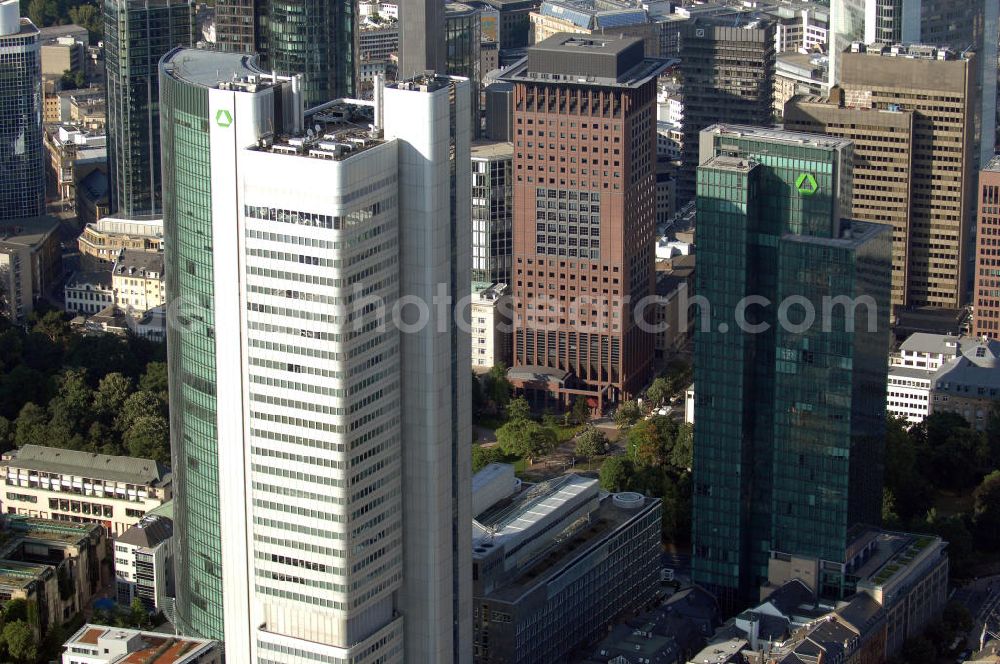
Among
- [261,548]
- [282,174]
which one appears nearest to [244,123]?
[282,174]

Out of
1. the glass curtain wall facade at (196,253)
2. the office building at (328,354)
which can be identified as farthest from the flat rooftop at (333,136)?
the glass curtain wall facade at (196,253)

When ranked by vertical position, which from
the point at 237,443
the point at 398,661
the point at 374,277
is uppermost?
the point at 374,277

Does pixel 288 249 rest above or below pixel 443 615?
above

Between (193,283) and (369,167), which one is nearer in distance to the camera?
(369,167)

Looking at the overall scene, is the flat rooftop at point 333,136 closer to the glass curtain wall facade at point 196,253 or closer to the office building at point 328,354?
the office building at point 328,354

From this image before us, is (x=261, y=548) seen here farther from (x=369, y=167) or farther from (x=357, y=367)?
(x=369, y=167)

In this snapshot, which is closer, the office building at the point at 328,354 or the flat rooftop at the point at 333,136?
the flat rooftop at the point at 333,136

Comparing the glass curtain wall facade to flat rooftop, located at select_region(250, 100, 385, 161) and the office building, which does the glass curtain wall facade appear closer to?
the office building

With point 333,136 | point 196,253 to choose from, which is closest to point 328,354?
point 333,136

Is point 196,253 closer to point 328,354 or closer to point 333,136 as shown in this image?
point 333,136
